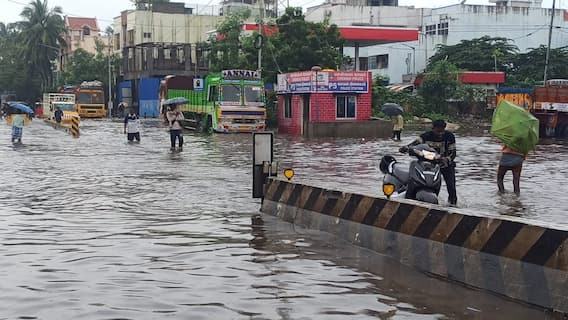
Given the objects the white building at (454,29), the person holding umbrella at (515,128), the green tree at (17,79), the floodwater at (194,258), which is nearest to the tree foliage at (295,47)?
the white building at (454,29)

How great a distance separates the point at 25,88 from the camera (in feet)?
316

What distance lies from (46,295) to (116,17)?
8375cm

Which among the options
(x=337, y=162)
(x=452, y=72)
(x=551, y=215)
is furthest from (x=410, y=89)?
(x=551, y=215)

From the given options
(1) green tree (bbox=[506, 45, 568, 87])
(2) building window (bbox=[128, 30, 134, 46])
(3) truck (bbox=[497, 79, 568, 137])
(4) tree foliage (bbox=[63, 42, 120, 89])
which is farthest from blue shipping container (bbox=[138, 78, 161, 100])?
(3) truck (bbox=[497, 79, 568, 137])

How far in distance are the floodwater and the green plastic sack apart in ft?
3.37

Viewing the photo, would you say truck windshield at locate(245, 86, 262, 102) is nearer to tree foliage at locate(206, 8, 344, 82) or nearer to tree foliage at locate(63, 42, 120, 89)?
tree foliage at locate(206, 8, 344, 82)

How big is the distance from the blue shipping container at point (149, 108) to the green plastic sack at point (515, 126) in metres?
54.0

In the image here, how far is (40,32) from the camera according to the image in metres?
82.1

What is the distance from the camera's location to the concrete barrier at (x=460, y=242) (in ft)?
18.7

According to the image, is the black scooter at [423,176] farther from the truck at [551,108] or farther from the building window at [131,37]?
the building window at [131,37]

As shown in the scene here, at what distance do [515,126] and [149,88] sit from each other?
5611 cm

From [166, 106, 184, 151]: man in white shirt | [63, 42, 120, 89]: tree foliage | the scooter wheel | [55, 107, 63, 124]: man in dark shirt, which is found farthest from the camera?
[63, 42, 120, 89]: tree foliage

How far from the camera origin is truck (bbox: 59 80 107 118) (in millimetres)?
61875

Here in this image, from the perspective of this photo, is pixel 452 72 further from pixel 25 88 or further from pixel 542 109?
pixel 25 88
